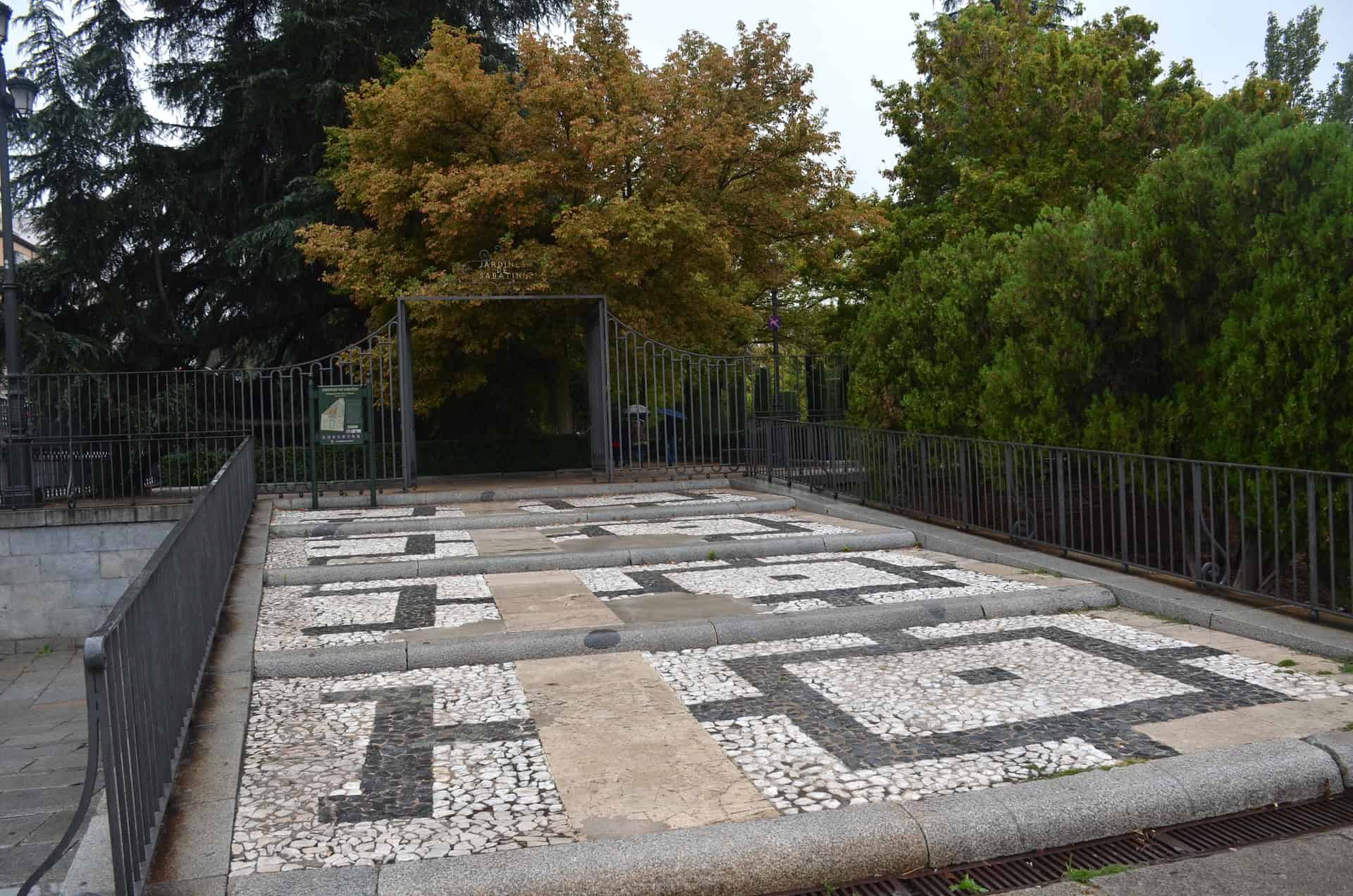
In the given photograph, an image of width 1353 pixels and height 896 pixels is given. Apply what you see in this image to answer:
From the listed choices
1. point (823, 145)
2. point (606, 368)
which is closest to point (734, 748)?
point (606, 368)

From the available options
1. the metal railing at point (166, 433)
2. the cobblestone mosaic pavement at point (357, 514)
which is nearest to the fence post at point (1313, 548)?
the cobblestone mosaic pavement at point (357, 514)

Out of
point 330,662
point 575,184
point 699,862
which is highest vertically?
point 575,184

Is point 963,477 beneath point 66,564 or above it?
above

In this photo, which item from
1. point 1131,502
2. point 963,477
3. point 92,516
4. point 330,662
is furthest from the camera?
point 92,516

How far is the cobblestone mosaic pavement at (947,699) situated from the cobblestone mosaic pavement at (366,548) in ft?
15.2

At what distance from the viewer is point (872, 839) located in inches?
143

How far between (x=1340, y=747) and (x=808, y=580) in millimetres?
4467

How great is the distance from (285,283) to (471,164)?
708cm

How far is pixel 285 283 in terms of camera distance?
22297mm

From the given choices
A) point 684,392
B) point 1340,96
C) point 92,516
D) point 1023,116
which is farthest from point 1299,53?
point 92,516

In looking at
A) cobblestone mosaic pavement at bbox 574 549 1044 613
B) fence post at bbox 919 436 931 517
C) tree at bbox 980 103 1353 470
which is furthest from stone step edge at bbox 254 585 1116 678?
fence post at bbox 919 436 931 517

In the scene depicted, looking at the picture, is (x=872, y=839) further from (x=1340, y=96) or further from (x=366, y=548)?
(x=1340, y=96)

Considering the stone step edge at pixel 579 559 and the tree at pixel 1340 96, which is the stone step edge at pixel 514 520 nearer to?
the stone step edge at pixel 579 559

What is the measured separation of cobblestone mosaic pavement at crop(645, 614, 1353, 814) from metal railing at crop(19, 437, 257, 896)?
2.24 meters
